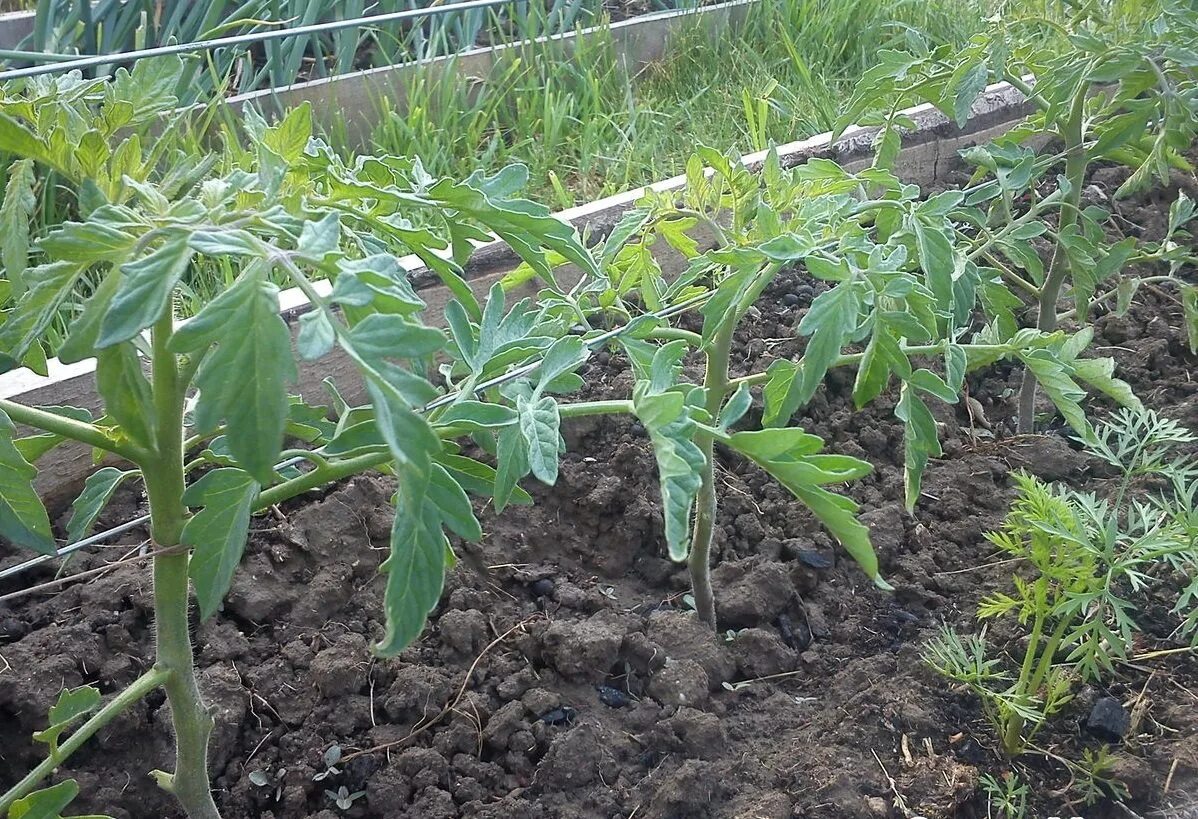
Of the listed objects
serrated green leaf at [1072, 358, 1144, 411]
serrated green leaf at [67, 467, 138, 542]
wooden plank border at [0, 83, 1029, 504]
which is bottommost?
wooden plank border at [0, 83, 1029, 504]

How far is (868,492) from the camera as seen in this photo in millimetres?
1996

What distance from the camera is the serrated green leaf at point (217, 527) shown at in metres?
0.95

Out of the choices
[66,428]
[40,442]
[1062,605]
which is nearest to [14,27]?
[40,442]

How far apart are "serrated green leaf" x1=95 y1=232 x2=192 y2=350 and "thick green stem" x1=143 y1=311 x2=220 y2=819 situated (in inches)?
6.9

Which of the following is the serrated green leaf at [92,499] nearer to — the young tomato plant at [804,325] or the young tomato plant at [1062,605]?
the young tomato plant at [804,325]

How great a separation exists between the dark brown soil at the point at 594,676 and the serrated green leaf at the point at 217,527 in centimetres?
54

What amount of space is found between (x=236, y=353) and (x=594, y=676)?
98 cm

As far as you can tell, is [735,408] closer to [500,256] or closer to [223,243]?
[223,243]

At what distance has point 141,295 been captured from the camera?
764mm

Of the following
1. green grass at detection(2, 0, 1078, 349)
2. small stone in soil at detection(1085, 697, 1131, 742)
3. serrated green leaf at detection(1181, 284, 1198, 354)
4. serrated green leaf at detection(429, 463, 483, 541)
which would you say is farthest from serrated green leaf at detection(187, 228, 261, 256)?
serrated green leaf at detection(1181, 284, 1198, 354)

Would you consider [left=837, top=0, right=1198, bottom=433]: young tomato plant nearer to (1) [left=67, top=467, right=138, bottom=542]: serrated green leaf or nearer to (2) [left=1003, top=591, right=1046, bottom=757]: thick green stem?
(2) [left=1003, top=591, right=1046, bottom=757]: thick green stem

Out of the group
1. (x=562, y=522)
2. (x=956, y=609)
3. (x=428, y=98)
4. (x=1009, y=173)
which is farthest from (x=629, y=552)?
(x=428, y=98)

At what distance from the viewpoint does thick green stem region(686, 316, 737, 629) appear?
1412mm

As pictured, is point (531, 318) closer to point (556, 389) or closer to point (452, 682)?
point (556, 389)
